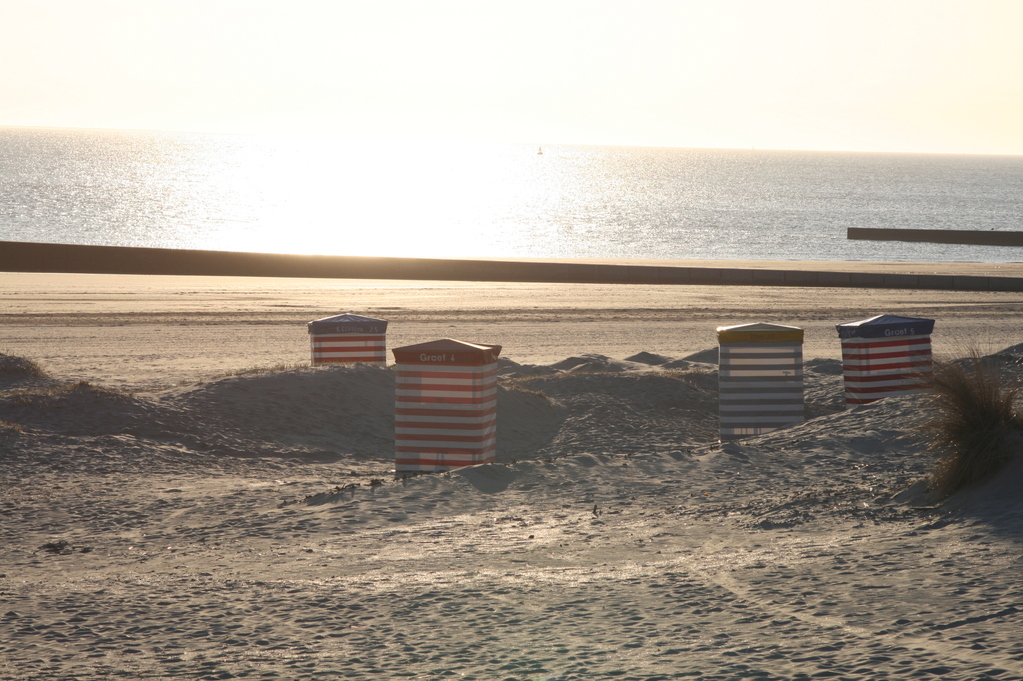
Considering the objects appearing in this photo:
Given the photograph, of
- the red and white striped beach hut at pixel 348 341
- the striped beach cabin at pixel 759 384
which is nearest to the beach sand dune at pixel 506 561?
the striped beach cabin at pixel 759 384

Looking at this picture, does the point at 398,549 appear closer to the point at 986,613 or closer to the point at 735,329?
the point at 986,613

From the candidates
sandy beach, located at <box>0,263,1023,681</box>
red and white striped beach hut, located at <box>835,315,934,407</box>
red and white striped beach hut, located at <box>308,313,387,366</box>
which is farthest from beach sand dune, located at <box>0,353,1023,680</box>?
red and white striped beach hut, located at <box>308,313,387,366</box>

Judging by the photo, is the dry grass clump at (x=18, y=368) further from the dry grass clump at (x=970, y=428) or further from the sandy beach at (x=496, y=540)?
the dry grass clump at (x=970, y=428)

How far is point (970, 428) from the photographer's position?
23.6 feet

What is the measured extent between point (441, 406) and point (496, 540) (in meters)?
3.12

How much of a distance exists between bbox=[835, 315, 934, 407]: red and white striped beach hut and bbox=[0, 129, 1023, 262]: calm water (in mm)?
46134

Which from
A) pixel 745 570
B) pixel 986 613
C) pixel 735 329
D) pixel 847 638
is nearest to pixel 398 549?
pixel 745 570

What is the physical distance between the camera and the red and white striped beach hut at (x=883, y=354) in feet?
41.2

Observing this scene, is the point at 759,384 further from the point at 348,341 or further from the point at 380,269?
the point at 380,269

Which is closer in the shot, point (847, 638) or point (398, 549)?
point (847, 638)

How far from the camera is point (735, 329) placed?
11.5m

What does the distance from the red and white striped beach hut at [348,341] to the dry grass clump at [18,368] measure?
370cm

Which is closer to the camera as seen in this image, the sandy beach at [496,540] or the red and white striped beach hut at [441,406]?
the sandy beach at [496,540]

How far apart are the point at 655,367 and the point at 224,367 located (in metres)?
6.73
